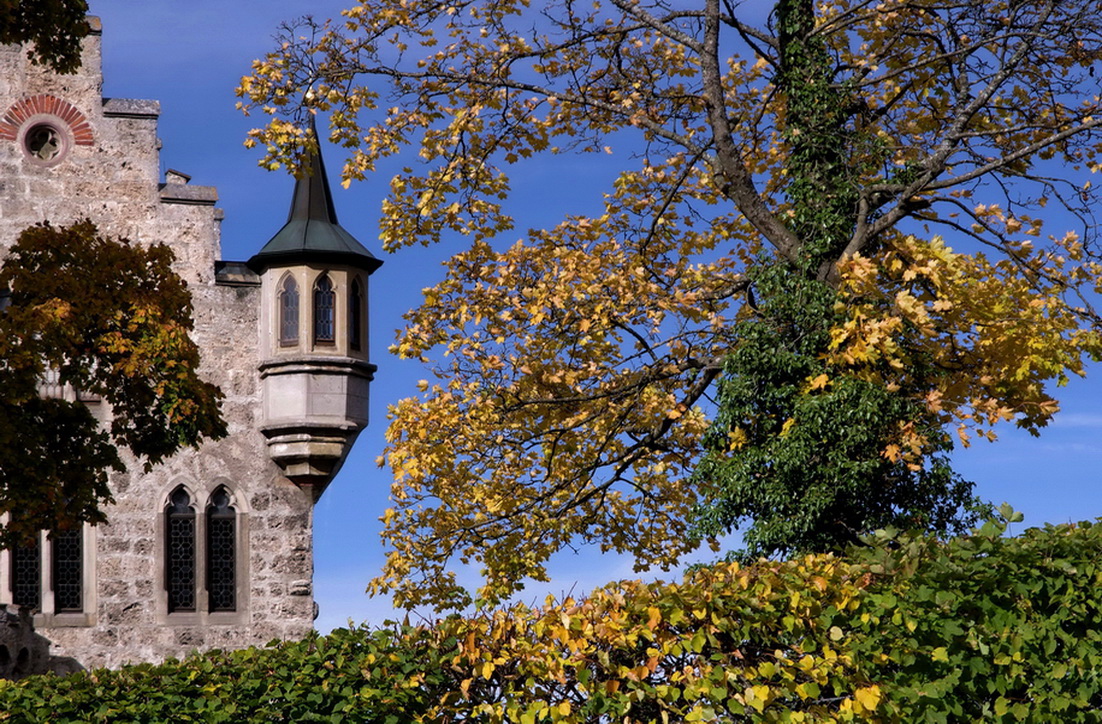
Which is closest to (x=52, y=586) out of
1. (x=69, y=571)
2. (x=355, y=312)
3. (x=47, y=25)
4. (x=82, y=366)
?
(x=69, y=571)

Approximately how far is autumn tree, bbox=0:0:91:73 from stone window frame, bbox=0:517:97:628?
910cm

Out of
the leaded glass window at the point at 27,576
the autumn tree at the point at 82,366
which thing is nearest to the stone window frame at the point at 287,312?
the leaded glass window at the point at 27,576

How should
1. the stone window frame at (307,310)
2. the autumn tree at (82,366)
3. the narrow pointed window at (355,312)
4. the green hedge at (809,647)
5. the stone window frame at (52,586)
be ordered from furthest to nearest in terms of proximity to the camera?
the narrow pointed window at (355,312) → the stone window frame at (307,310) → the stone window frame at (52,586) → the autumn tree at (82,366) → the green hedge at (809,647)

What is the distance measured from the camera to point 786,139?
1589 cm

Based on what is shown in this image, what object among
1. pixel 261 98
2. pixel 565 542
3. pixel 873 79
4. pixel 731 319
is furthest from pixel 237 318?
pixel 873 79

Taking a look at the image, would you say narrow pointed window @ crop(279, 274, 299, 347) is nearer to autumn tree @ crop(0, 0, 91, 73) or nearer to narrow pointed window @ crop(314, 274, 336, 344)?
narrow pointed window @ crop(314, 274, 336, 344)

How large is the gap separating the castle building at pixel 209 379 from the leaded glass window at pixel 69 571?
2 centimetres

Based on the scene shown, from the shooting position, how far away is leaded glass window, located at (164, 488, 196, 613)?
21.7 m

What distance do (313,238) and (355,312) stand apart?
4.62 ft

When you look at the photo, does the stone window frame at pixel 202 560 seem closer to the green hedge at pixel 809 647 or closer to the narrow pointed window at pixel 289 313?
the narrow pointed window at pixel 289 313

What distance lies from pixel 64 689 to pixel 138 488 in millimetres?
11632

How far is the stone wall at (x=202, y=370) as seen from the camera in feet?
70.3

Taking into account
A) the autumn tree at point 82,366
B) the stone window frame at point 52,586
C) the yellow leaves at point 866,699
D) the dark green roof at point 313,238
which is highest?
the dark green roof at point 313,238

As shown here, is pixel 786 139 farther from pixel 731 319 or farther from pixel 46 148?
pixel 46 148
